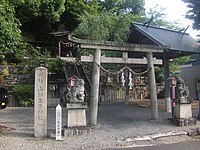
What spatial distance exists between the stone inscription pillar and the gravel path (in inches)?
13.2

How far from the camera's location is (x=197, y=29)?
14.0 meters

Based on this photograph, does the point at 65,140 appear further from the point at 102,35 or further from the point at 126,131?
the point at 102,35

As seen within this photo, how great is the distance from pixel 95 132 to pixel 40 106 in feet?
7.27

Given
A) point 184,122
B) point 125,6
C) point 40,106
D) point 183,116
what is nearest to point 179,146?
point 184,122

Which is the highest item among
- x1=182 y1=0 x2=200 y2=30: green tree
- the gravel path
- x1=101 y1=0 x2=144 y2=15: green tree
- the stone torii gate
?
x1=101 y1=0 x2=144 y2=15: green tree

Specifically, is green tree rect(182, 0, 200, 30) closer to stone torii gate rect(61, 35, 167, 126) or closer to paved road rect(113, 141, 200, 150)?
stone torii gate rect(61, 35, 167, 126)

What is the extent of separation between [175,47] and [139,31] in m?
2.33

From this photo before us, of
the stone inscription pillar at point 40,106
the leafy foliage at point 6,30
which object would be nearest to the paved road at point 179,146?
the stone inscription pillar at point 40,106

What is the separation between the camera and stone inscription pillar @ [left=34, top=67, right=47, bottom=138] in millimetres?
8219

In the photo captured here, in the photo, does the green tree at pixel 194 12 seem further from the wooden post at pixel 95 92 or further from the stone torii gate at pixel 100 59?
the wooden post at pixel 95 92

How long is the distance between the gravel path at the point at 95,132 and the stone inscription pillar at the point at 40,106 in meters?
0.33

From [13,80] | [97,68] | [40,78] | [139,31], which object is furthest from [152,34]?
[13,80]

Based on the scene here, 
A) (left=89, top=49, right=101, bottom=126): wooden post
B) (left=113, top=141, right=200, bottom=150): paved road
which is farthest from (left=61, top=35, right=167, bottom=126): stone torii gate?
(left=113, top=141, right=200, bottom=150): paved road

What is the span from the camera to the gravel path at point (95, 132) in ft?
24.0
